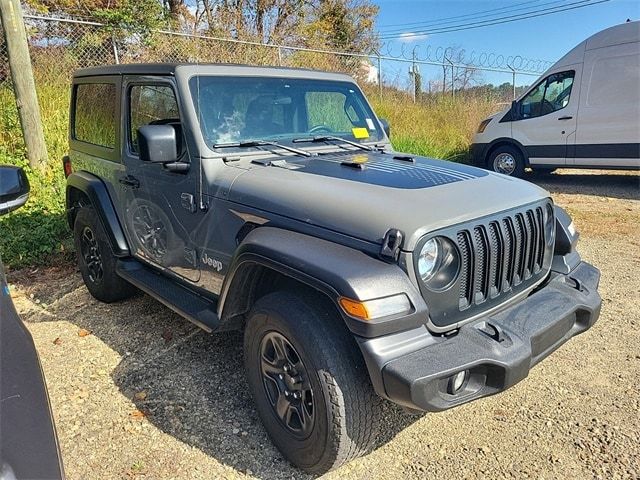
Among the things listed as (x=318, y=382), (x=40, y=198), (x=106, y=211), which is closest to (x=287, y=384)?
(x=318, y=382)

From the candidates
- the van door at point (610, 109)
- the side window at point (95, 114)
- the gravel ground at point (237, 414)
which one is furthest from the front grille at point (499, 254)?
the van door at point (610, 109)

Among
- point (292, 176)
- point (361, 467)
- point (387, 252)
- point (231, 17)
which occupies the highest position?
point (231, 17)

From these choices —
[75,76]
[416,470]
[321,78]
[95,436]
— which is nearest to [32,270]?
[75,76]

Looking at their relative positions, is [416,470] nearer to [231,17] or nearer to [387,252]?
[387,252]

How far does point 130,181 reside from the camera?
141 inches

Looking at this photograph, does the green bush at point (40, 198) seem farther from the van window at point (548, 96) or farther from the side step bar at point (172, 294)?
the van window at point (548, 96)

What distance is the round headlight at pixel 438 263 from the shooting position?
211cm

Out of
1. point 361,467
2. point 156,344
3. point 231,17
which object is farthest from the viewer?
point 231,17

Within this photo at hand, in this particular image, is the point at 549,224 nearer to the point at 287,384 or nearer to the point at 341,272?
the point at 341,272

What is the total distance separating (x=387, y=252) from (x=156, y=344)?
2.29 meters

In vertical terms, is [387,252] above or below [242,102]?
below

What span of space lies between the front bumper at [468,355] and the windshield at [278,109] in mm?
1731

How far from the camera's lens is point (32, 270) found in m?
5.24

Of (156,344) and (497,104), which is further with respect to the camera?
(497,104)
